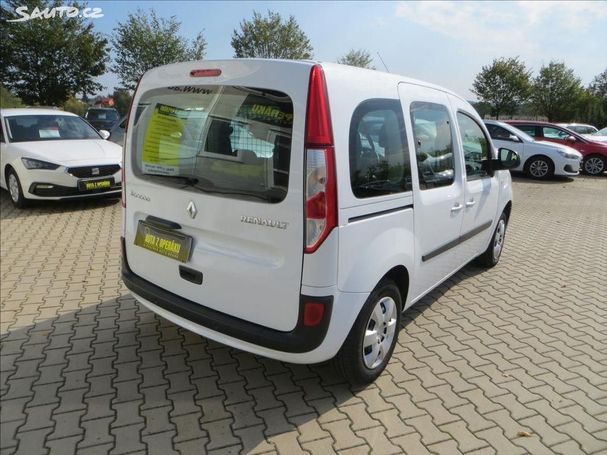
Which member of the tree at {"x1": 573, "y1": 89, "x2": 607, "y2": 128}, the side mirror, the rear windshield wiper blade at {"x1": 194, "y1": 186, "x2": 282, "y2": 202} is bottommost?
the rear windshield wiper blade at {"x1": 194, "y1": 186, "x2": 282, "y2": 202}

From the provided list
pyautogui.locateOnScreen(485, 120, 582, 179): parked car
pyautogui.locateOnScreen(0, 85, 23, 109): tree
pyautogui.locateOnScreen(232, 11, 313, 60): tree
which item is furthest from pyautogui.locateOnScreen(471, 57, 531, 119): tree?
pyautogui.locateOnScreen(0, 85, 23, 109): tree

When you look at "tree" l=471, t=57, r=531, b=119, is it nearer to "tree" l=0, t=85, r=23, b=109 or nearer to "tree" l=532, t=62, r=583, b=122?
"tree" l=532, t=62, r=583, b=122

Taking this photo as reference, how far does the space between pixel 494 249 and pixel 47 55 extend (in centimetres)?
2440

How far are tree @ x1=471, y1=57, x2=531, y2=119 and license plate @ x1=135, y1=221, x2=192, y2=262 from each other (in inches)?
1406

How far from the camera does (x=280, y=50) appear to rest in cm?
3212

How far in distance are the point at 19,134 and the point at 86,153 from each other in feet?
4.25

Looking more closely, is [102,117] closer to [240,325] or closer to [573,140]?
[573,140]

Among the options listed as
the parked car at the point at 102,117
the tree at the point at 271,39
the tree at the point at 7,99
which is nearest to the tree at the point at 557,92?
the tree at the point at 271,39

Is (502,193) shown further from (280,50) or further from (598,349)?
(280,50)

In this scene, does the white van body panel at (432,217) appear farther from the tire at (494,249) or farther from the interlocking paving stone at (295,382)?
the tire at (494,249)

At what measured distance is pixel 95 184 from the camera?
23.6 feet

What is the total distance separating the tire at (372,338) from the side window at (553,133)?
13161 mm

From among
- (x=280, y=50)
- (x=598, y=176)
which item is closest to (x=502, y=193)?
(x=598, y=176)

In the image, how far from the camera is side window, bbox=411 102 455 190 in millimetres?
3064
